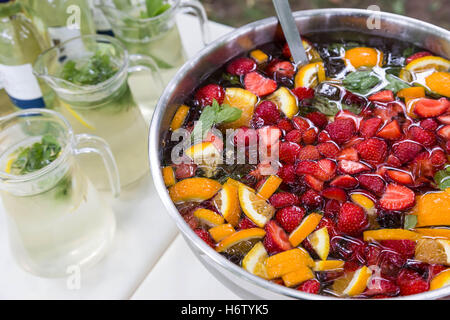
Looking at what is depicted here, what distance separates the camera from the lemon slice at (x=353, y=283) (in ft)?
2.34

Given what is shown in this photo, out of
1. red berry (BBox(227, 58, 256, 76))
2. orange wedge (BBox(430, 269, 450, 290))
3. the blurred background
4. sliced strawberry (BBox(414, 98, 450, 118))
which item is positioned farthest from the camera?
the blurred background

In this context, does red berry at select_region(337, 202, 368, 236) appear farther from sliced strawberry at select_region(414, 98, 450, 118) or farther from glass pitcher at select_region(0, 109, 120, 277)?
glass pitcher at select_region(0, 109, 120, 277)

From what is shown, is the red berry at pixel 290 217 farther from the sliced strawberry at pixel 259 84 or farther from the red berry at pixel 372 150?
the sliced strawberry at pixel 259 84

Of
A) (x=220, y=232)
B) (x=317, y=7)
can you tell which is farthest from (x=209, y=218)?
(x=317, y=7)

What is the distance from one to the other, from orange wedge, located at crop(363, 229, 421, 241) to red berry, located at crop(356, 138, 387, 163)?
0.47 feet

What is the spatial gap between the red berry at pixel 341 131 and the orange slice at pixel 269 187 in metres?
0.14

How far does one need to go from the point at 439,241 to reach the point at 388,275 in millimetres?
98

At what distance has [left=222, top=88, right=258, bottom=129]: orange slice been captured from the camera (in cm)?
94

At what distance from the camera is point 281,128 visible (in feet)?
2.99

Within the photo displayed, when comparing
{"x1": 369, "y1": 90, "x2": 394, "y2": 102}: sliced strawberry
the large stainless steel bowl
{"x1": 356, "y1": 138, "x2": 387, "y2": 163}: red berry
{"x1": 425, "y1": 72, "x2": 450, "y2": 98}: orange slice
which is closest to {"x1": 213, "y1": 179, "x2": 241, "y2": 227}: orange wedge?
the large stainless steel bowl

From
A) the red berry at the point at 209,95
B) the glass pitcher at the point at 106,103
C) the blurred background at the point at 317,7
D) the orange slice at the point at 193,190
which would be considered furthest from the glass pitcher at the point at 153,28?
the blurred background at the point at 317,7

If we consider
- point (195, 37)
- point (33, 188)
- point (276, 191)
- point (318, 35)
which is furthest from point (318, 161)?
point (195, 37)
